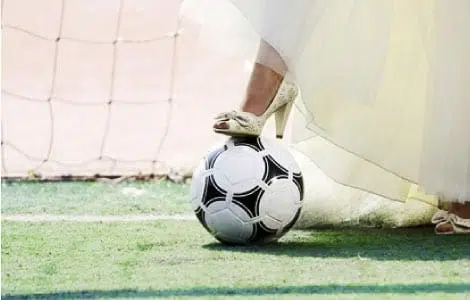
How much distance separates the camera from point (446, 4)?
7.18ft

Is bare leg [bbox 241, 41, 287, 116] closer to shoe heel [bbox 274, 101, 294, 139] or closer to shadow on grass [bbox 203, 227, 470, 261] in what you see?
shoe heel [bbox 274, 101, 294, 139]

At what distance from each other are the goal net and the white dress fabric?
4.10 feet

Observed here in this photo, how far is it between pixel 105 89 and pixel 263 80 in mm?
2082

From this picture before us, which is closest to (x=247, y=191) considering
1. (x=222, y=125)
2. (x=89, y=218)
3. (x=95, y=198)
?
(x=222, y=125)

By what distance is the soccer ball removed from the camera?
6.83 feet

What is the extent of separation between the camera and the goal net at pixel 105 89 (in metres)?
3.71

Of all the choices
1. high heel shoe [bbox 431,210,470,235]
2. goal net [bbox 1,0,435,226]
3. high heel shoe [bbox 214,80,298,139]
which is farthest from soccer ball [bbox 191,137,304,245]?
goal net [bbox 1,0,435,226]

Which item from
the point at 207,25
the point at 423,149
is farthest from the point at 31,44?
the point at 423,149

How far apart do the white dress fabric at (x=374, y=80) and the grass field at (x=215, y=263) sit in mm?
124

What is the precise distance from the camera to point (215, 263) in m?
1.93

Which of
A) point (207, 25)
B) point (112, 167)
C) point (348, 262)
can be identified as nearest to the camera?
point (348, 262)

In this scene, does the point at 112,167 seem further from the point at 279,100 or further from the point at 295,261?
the point at 295,261

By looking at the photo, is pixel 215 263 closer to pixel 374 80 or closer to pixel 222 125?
pixel 222 125

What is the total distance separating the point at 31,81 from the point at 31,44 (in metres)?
0.14
